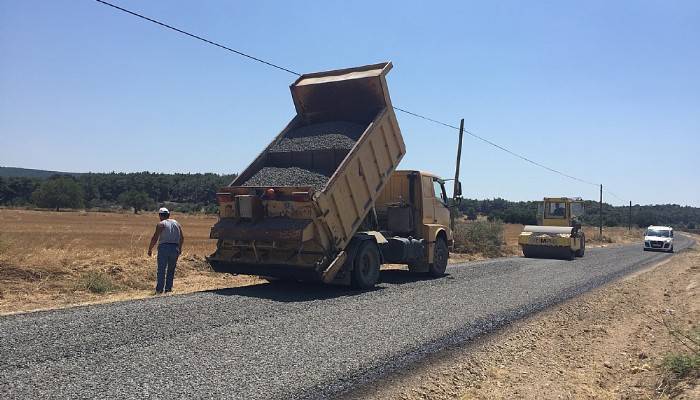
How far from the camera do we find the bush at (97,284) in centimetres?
1080

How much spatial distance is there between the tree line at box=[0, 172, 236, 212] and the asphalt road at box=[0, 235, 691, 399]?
7078 centimetres

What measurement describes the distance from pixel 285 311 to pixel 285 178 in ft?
11.0

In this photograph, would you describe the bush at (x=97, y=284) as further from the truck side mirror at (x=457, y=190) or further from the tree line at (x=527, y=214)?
the tree line at (x=527, y=214)

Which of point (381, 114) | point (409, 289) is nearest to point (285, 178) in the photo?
point (381, 114)

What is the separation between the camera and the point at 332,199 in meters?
10.0

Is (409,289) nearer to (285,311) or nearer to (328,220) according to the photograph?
(328,220)

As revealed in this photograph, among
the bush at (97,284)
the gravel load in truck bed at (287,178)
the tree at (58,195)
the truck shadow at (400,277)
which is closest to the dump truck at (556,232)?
the truck shadow at (400,277)

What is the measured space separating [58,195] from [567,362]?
100450mm

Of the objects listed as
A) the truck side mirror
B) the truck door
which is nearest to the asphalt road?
the truck door

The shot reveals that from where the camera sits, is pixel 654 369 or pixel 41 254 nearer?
pixel 654 369

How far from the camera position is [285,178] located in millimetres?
10734

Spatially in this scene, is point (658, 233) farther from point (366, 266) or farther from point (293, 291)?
point (293, 291)

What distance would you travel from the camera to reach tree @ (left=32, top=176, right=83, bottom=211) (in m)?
92.9

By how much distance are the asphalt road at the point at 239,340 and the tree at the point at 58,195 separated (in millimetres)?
95195
